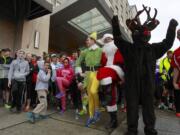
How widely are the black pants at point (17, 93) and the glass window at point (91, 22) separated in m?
8.11

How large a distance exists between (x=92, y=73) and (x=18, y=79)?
2245mm

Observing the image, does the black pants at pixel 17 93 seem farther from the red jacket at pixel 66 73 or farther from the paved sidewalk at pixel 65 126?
the red jacket at pixel 66 73

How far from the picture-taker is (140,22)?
3.61m

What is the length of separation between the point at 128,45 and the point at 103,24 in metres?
12.3

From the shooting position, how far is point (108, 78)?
151 inches

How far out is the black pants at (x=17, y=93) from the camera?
539 centimetres

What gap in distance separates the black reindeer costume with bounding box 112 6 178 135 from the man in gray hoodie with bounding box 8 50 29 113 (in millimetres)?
3132

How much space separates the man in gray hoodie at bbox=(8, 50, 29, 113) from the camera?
17.8 ft

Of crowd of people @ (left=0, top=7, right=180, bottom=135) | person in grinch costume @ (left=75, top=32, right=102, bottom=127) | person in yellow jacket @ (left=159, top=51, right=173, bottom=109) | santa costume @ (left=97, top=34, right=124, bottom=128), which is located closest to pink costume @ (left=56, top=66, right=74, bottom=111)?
crowd of people @ (left=0, top=7, right=180, bottom=135)

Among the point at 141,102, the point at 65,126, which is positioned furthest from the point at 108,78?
the point at 65,126

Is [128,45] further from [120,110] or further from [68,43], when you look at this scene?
[68,43]

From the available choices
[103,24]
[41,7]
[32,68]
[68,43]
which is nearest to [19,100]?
[32,68]

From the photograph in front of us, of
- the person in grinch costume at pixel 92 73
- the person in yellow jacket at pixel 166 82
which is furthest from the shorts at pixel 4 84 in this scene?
the person in yellow jacket at pixel 166 82

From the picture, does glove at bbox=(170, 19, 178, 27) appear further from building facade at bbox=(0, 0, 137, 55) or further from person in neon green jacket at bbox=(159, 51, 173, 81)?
building facade at bbox=(0, 0, 137, 55)
